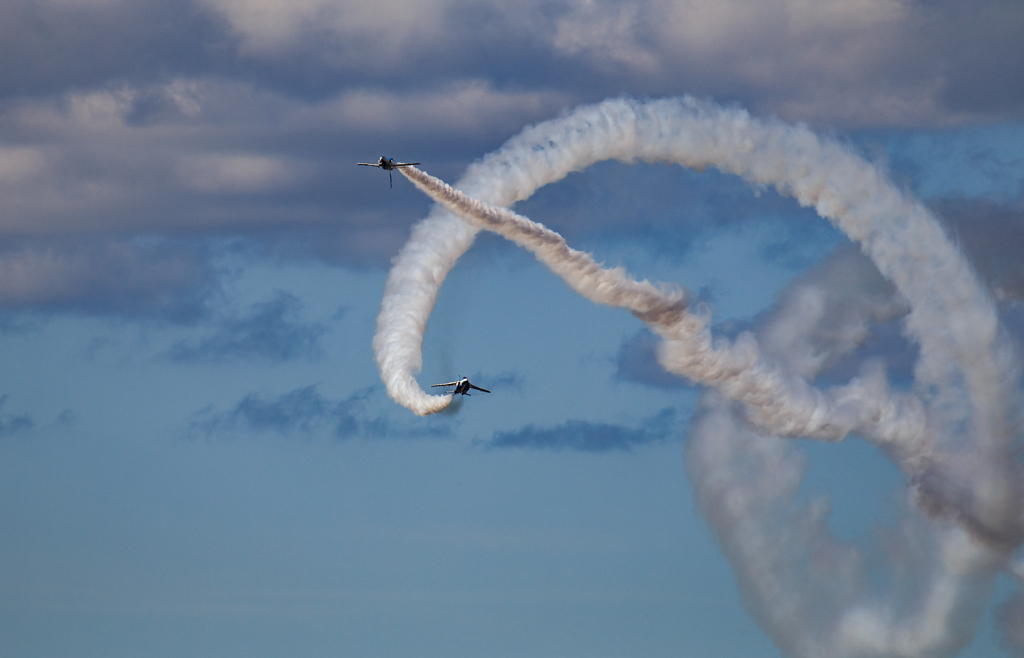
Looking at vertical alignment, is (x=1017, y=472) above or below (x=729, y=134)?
below

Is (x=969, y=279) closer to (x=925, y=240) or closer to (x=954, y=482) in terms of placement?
(x=925, y=240)

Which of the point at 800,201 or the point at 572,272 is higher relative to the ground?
the point at 800,201

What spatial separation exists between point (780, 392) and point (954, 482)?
14623mm

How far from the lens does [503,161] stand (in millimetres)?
104312

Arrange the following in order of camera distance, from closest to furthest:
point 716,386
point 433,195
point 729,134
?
1. point 433,195
2. point 729,134
3. point 716,386

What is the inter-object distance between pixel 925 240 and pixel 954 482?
17.6m

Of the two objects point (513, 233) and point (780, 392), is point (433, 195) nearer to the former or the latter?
point (513, 233)

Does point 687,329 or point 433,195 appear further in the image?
point 687,329

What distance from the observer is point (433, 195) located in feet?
330

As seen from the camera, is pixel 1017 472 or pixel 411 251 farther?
pixel 1017 472

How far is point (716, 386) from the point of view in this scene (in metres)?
118

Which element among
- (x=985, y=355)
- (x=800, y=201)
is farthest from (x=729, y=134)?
(x=985, y=355)

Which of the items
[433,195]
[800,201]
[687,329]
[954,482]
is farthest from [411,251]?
[954,482]

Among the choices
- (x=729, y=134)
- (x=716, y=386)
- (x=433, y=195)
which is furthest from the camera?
(x=716, y=386)
